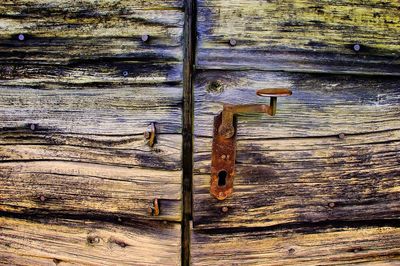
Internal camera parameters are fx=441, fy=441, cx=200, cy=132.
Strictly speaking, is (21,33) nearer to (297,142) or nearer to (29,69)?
(29,69)

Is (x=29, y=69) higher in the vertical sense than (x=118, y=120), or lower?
higher

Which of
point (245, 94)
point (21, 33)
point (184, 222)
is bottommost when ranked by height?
point (184, 222)

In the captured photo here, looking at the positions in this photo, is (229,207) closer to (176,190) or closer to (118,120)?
(176,190)

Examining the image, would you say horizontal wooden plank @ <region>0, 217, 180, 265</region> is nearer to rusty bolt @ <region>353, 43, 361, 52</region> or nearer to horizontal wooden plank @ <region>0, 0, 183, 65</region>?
horizontal wooden plank @ <region>0, 0, 183, 65</region>

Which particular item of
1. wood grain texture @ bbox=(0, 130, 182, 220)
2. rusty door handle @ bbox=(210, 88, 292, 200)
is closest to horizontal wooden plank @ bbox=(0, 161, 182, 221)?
wood grain texture @ bbox=(0, 130, 182, 220)

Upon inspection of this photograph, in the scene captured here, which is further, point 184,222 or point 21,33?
point 184,222

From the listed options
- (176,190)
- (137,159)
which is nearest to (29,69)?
(137,159)
